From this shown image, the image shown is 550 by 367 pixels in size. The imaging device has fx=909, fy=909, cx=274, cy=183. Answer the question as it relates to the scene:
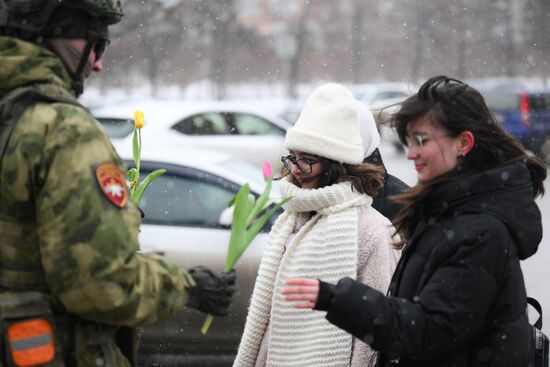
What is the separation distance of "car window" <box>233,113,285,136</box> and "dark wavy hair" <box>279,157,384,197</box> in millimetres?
11406

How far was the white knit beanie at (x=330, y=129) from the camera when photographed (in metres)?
3.31

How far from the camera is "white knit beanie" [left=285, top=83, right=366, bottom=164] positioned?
A: 3.31 metres

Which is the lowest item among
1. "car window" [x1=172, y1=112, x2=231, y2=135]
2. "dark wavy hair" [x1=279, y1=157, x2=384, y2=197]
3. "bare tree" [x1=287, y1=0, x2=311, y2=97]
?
"bare tree" [x1=287, y1=0, x2=311, y2=97]

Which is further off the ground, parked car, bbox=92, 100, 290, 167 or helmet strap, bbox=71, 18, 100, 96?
helmet strap, bbox=71, 18, 100, 96

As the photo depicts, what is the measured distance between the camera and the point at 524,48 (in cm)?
4544

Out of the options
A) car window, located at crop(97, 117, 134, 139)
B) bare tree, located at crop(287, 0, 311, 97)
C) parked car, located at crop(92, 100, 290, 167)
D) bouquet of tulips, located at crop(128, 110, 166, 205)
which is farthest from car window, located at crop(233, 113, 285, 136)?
bare tree, located at crop(287, 0, 311, 97)

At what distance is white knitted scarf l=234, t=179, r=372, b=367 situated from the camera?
3189mm

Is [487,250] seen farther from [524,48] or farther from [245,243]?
[524,48]

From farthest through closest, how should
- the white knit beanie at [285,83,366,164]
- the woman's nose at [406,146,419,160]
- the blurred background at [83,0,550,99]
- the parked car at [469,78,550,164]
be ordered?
the blurred background at [83,0,550,99] → the parked car at [469,78,550,164] → the white knit beanie at [285,83,366,164] → the woman's nose at [406,146,419,160]

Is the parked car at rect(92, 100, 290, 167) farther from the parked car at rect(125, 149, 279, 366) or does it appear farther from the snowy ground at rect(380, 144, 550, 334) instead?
the parked car at rect(125, 149, 279, 366)

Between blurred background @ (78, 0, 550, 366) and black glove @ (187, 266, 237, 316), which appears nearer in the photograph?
black glove @ (187, 266, 237, 316)

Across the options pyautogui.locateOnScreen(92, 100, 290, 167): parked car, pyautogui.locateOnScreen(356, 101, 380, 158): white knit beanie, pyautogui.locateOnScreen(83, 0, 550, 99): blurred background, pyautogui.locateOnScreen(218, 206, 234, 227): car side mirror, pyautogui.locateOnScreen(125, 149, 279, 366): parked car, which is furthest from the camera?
pyautogui.locateOnScreen(83, 0, 550, 99): blurred background

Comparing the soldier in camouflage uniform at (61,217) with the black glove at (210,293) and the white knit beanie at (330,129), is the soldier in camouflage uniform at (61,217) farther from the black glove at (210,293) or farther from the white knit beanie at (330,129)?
the white knit beanie at (330,129)

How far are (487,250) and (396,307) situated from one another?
292mm
